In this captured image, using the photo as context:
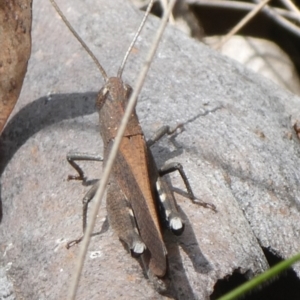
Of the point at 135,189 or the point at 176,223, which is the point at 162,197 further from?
the point at 176,223

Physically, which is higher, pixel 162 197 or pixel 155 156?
pixel 155 156

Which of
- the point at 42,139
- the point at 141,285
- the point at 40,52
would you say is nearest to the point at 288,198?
the point at 141,285

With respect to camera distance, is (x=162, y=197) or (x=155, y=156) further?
(x=155, y=156)

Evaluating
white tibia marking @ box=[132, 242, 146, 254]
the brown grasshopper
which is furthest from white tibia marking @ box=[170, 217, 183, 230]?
white tibia marking @ box=[132, 242, 146, 254]

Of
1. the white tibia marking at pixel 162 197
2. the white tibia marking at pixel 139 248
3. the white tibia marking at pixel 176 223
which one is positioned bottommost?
the white tibia marking at pixel 139 248

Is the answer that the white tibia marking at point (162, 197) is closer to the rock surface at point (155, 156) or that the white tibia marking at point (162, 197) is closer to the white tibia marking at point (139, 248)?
the rock surface at point (155, 156)

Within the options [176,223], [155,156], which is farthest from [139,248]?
[155,156]

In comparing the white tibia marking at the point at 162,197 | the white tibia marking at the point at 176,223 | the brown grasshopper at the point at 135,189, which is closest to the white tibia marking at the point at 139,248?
the brown grasshopper at the point at 135,189
